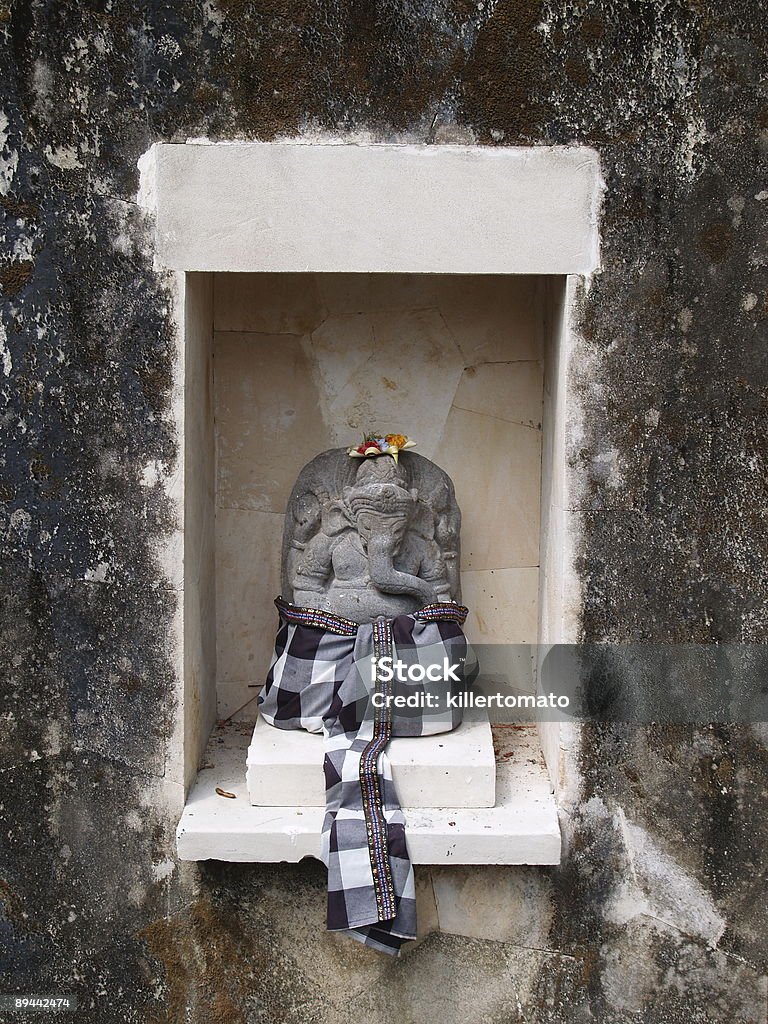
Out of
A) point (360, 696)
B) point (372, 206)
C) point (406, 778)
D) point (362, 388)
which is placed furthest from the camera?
point (362, 388)

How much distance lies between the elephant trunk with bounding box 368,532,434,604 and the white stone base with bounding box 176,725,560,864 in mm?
677

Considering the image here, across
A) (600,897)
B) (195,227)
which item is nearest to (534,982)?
(600,897)

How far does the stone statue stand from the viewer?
3.16m

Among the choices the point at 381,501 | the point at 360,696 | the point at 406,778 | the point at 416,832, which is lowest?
the point at 416,832

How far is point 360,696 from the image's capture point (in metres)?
3.10

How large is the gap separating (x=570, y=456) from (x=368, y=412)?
93 cm

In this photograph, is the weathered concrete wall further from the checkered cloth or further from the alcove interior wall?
the alcove interior wall

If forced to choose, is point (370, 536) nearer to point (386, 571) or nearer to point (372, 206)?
point (386, 571)

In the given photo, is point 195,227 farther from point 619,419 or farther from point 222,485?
point 619,419

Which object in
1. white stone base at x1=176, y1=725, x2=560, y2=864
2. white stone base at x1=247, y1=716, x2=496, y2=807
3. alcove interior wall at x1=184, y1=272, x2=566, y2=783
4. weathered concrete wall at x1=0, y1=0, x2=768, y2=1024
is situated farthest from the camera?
alcove interior wall at x1=184, y1=272, x2=566, y2=783

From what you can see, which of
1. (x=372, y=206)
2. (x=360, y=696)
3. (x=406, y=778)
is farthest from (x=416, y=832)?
(x=372, y=206)

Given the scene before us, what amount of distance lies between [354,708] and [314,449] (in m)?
0.97

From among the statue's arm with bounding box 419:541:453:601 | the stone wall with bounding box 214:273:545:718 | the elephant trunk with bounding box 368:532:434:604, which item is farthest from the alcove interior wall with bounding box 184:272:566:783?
the elephant trunk with bounding box 368:532:434:604

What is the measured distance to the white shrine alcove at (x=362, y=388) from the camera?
2.79 meters
